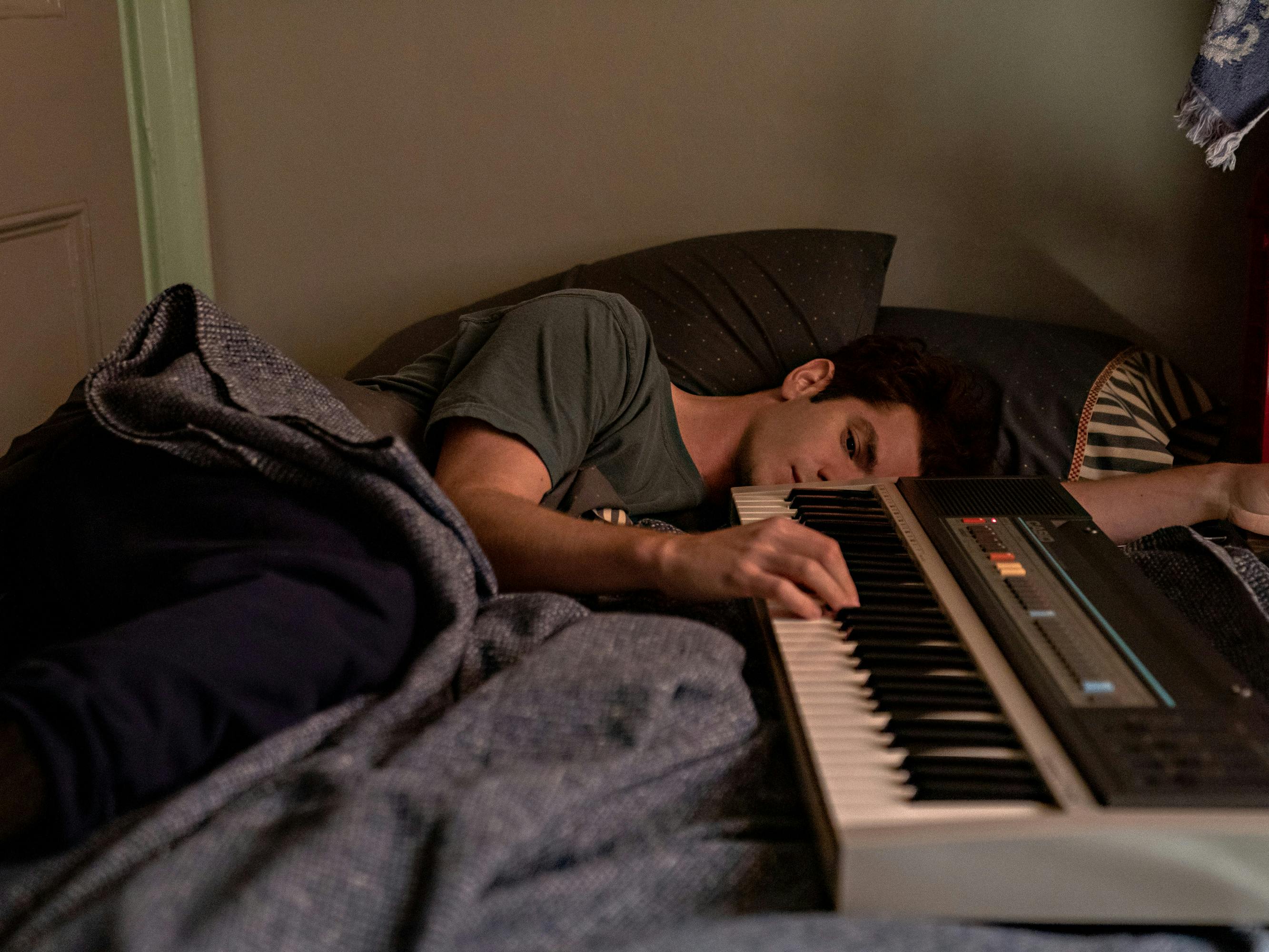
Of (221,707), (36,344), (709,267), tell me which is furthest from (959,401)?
(36,344)

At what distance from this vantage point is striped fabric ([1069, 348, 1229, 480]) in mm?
1566

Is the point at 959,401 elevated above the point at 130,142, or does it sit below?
below

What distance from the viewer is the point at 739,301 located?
1.67m

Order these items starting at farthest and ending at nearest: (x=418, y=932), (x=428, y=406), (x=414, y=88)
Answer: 1. (x=414, y=88)
2. (x=428, y=406)
3. (x=418, y=932)

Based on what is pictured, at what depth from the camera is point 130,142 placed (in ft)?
6.50

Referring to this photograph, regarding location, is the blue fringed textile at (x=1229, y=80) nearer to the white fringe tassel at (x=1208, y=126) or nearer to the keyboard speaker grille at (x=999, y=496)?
the white fringe tassel at (x=1208, y=126)

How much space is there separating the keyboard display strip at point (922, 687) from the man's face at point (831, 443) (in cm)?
27

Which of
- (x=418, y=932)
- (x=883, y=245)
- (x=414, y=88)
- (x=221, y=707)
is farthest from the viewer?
(x=414, y=88)

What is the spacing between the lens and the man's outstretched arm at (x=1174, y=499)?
1398mm

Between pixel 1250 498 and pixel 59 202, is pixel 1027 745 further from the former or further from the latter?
pixel 59 202

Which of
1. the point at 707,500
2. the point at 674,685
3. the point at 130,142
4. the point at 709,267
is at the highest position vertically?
the point at 130,142

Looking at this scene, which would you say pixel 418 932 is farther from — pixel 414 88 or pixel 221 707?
pixel 414 88

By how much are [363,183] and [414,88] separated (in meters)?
0.20

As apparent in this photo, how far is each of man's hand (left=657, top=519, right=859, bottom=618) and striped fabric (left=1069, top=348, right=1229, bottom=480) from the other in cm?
77
